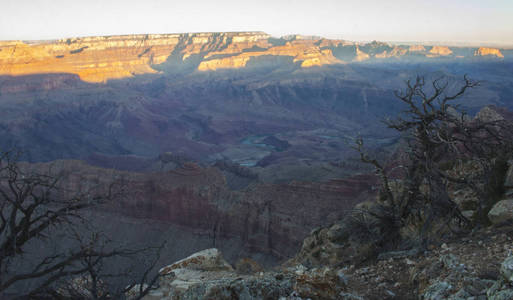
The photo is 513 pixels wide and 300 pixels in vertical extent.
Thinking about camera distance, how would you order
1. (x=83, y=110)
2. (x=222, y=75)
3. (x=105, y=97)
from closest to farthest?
(x=83, y=110) < (x=105, y=97) < (x=222, y=75)

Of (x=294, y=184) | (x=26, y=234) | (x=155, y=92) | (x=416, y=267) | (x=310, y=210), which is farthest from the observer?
(x=155, y=92)

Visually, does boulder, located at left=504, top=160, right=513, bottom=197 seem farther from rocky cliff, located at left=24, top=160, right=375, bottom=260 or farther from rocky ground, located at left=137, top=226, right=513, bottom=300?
rocky cliff, located at left=24, top=160, right=375, bottom=260

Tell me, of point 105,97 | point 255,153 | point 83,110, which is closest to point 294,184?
point 255,153

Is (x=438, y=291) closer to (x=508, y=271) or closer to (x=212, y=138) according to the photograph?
(x=508, y=271)

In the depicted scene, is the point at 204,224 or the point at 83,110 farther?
the point at 83,110

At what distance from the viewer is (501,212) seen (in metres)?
7.70

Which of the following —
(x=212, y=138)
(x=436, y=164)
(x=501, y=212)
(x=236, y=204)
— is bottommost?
(x=212, y=138)

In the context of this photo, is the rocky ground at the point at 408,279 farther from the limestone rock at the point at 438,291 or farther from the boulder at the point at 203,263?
A: the boulder at the point at 203,263

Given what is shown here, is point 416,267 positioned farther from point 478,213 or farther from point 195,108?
point 195,108

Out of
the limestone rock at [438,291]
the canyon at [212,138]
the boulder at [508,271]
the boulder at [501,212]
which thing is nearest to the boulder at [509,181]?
the boulder at [501,212]

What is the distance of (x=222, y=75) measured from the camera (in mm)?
185250

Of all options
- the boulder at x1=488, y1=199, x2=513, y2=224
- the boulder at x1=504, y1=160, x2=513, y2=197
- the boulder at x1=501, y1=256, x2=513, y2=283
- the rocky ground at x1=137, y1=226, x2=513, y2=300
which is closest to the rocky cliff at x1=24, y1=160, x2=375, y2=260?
the boulder at x1=504, y1=160, x2=513, y2=197

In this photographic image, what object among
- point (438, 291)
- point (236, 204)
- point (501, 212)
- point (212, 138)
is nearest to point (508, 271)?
point (438, 291)

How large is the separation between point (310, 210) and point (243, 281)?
929 inches
